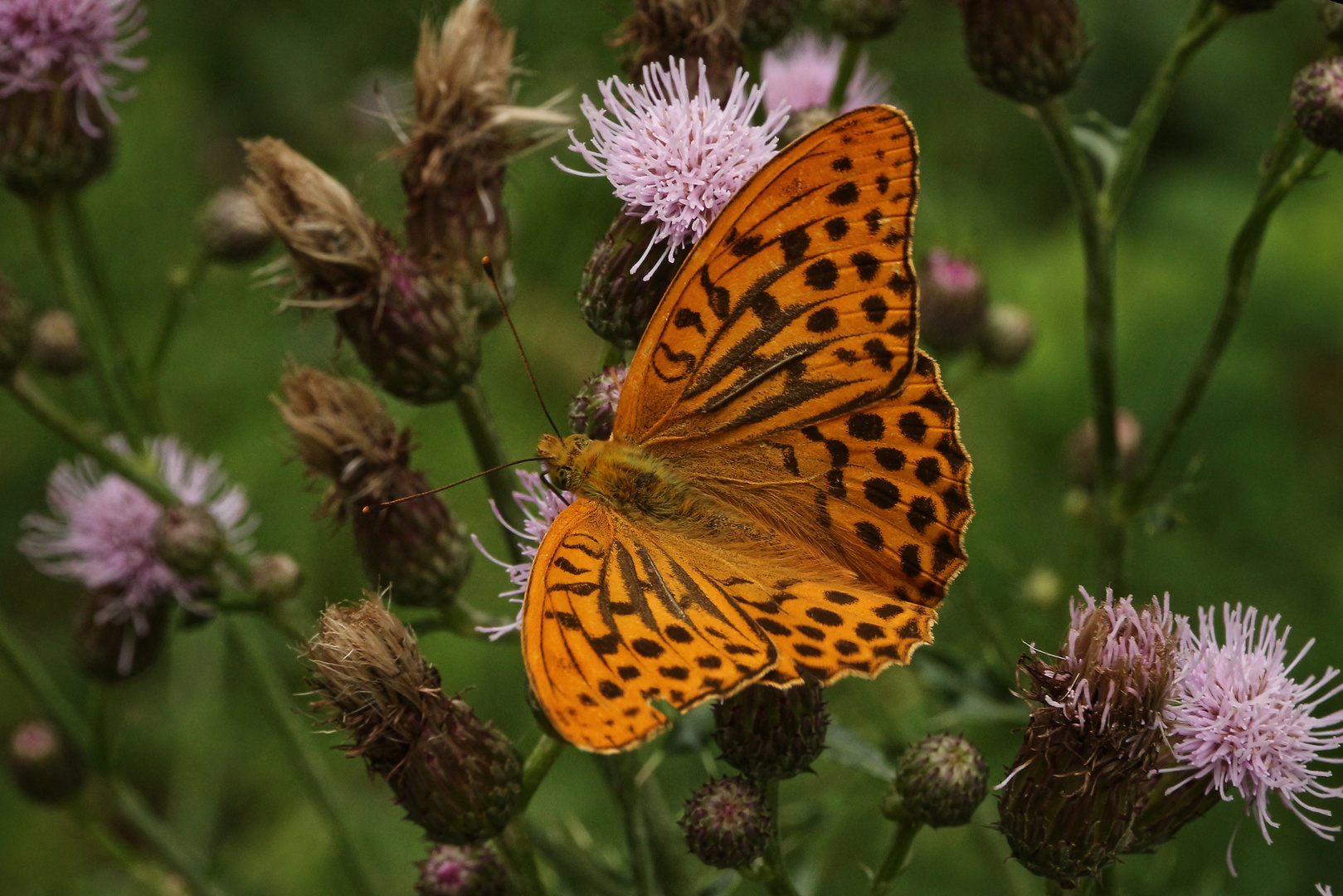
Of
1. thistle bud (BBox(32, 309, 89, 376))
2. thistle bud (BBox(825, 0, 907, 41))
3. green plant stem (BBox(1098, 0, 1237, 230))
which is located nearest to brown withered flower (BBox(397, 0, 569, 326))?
thistle bud (BBox(825, 0, 907, 41))

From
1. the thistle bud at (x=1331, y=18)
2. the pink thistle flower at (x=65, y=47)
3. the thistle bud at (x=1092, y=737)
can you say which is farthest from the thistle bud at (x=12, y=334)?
the thistle bud at (x=1331, y=18)

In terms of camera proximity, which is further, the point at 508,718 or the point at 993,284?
the point at 993,284

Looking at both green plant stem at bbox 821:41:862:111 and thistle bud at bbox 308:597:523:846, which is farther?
green plant stem at bbox 821:41:862:111

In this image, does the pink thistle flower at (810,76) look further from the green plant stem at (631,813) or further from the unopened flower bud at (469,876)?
the unopened flower bud at (469,876)

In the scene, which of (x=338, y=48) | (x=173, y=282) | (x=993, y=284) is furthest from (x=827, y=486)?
(x=338, y=48)

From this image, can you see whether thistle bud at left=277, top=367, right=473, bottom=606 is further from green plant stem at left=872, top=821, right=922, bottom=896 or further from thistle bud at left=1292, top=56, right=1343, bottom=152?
thistle bud at left=1292, top=56, right=1343, bottom=152

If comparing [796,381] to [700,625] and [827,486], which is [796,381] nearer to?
[827,486]
